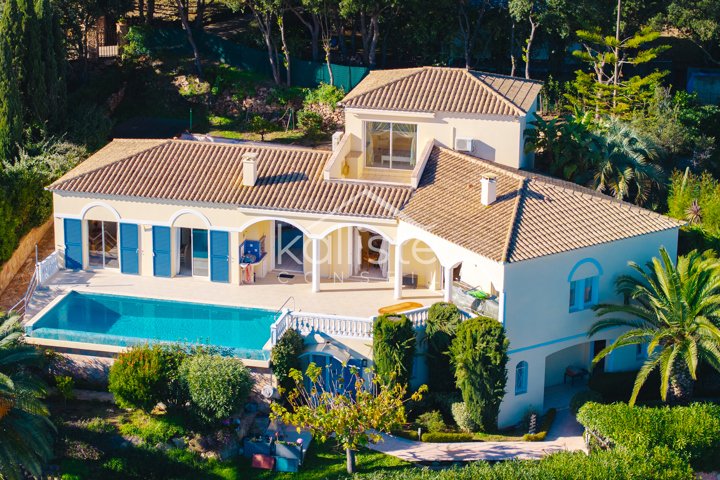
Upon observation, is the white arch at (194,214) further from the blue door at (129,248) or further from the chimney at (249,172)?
the chimney at (249,172)

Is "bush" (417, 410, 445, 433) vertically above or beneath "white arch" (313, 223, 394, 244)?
beneath

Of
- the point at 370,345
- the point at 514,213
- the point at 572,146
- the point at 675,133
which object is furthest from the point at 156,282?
the point at 675,133

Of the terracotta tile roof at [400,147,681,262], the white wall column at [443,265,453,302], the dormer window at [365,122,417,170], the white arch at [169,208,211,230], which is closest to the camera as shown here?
the terracotta tile roof at [400,147,681,262]

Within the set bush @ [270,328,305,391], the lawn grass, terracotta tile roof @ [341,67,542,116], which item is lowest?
the lawn grass

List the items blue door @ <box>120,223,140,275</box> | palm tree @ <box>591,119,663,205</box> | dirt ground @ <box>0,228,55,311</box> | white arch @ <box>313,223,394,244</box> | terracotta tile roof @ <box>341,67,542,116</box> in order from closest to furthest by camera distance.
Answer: white arch @ <box>313,223,394,244</box> < blue door @ <box>120,223,140,275</box> < dirt ground @ <box>0,228,55,311</box> < terracotta tile roof @ <box>341,67,542,116</box> < palm tree @ <box>591,119,663,205</box>

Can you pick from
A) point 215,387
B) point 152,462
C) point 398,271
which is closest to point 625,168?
point 398,271

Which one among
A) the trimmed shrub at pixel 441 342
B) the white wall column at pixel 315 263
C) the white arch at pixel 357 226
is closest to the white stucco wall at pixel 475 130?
the white arch at pixel 357 226

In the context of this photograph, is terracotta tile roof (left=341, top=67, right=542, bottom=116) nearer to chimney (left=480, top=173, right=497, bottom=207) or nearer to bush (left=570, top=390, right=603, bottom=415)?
chimney (left=480, top=173, right=497, bottom=207)

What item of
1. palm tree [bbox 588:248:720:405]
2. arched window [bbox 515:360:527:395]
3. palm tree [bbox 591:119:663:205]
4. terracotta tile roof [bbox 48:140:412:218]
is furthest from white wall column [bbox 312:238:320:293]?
palm tree [bbox 591:119:663:205]

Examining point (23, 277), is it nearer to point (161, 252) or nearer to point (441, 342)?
point (161, 252)
